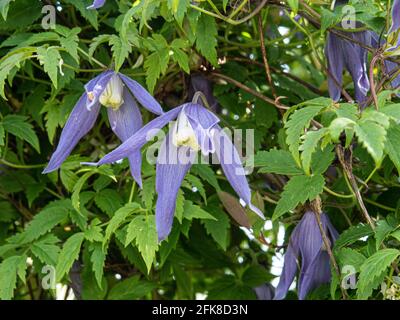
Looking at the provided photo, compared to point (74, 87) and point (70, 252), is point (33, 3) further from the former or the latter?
point (70, 252)

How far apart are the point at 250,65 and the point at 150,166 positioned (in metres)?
0.50

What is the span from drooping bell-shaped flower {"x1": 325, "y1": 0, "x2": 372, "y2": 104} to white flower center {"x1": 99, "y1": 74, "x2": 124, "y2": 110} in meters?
0.43

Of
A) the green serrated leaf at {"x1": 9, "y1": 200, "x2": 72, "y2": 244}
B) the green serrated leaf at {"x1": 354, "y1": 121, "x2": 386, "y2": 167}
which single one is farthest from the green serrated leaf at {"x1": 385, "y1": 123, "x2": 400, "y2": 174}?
the green serrated leaf at {"x1": 9, "y1": 200, "x2": 72, "y2": 244}

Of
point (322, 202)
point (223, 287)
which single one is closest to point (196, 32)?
point (322, 202)

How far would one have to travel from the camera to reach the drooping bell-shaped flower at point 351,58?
1.55 metres

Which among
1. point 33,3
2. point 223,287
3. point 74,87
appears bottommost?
point 223,287

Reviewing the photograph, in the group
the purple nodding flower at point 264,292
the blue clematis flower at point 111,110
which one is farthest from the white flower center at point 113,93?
the purple nodding flower at point 264,292

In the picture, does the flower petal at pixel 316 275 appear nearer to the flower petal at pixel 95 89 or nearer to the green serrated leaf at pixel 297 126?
the green serrated leaf at pixel 297 126

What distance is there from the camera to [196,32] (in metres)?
1.51

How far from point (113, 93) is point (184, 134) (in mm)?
187

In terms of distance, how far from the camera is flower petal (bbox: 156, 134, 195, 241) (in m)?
1.29
